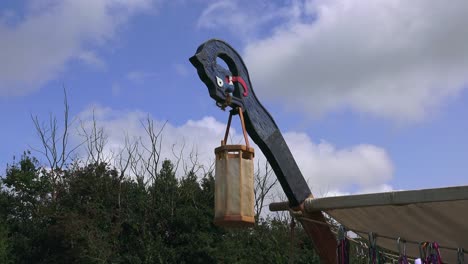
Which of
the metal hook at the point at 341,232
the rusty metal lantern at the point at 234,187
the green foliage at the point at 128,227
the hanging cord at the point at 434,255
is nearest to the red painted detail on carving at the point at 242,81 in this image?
the rusty metal lantern at the point at 234,187

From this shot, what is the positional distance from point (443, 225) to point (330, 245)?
2.00 ft

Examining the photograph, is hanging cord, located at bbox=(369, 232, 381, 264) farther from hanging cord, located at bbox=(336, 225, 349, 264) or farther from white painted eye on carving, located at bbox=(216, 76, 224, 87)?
white painted eye on carving, located at bbox=(216, 76, 224, 87)

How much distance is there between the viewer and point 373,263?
2672mm

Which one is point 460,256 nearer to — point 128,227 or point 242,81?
point 242,81

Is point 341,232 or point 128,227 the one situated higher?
point 128,227

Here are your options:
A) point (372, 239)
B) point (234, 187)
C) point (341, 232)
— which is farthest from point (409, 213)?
point (234, 187)

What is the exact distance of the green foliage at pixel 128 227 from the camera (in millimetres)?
10664

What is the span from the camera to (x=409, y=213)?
2.61 m

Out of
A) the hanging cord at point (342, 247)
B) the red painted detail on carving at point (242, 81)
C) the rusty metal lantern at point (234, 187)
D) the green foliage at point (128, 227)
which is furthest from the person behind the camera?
the green foliage at point (128, 227)

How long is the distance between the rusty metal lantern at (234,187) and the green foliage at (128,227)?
8007mm

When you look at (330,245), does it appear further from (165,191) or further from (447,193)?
(165,191)

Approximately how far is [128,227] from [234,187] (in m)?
8.87

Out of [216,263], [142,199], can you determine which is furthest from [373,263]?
[142,199]

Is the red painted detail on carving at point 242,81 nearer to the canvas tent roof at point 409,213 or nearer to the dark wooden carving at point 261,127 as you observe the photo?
the dark wooden carving at point 261,127
